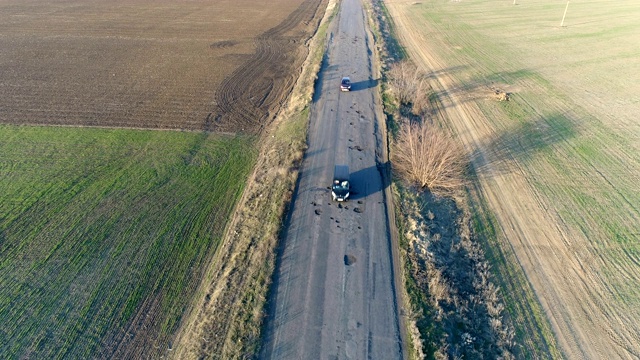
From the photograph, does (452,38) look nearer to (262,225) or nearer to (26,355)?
(262,225)

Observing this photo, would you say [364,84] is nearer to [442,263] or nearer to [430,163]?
[430,163]

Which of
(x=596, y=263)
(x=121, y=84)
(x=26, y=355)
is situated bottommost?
(x=26, y=355)

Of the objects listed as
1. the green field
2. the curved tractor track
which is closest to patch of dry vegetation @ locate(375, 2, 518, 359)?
the green field

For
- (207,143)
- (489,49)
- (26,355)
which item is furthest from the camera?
(489,49)

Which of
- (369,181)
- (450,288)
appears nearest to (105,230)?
(369,181)

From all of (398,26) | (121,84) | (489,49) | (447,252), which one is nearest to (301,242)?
(447,252)

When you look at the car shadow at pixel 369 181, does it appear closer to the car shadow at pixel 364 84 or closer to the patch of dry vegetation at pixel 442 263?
the patch of dry vegetation at pixel 442 263

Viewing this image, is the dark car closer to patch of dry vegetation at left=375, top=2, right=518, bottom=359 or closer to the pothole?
patch of dry vegetation at left=375, top=2, right=518, bottom=359
